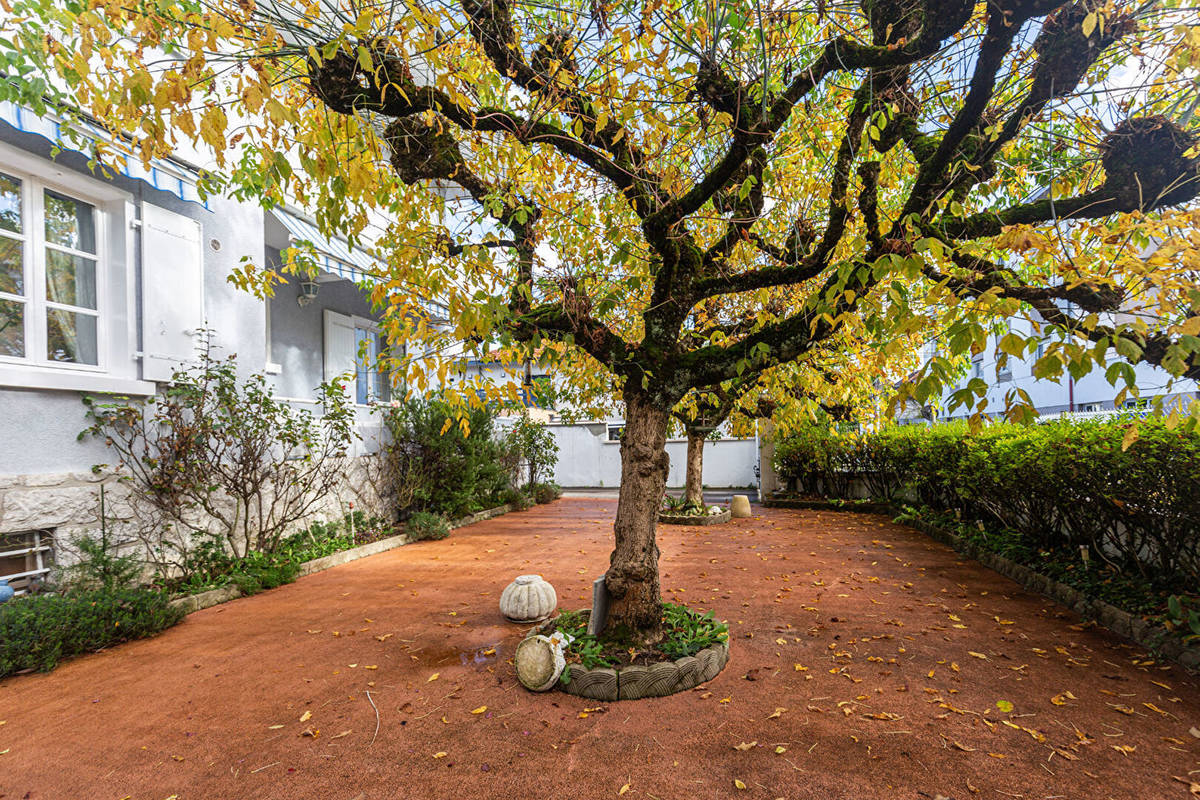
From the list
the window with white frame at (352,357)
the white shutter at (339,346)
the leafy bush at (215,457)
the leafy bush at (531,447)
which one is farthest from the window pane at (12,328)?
the leafy bush at (531,447)

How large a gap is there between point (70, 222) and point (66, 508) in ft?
8.56

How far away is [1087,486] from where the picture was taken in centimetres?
477

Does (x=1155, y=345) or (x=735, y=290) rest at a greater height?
(x=735, y=290)

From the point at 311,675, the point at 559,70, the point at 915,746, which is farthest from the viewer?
the point at 311,675

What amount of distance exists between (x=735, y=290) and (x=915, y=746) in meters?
2.85

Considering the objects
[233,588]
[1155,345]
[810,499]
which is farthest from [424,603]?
[810,499]

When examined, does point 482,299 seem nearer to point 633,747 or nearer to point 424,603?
point 633,747

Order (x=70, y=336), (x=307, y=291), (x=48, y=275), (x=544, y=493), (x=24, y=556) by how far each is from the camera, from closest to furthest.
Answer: (x=24, y=556)
(x=48, y=275)
(x=70, y=336)
(x=307, y=291)
(x=544, y=493)

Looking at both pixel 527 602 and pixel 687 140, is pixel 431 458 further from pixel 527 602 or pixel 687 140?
pixel 687 140

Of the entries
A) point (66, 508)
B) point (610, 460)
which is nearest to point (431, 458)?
point (66, 508)

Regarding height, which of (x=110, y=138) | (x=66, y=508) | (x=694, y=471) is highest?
(x=110, y=138)

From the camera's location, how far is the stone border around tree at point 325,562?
529cm

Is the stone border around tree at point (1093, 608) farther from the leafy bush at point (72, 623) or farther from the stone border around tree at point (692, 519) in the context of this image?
the leafy bush at point (72, 623)

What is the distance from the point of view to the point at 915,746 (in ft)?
9.43
